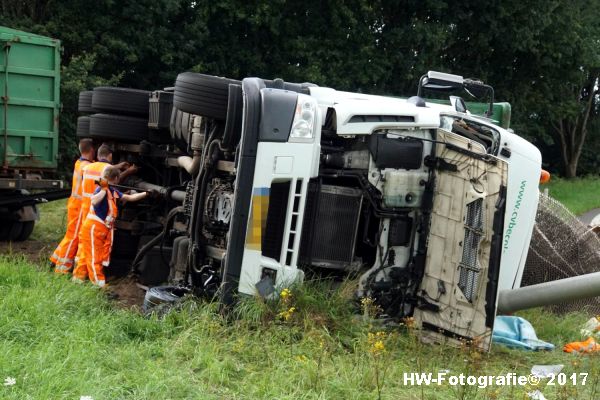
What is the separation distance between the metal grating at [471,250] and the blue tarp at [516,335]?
0.75 metres

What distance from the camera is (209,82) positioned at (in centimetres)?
609

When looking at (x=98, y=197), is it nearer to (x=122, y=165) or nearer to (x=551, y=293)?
(x=122, y=165)

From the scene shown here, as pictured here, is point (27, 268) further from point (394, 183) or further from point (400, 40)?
point (400, 40)

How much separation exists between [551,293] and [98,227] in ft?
13.2

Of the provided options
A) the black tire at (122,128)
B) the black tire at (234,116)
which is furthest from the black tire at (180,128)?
the black tire at (234,116)

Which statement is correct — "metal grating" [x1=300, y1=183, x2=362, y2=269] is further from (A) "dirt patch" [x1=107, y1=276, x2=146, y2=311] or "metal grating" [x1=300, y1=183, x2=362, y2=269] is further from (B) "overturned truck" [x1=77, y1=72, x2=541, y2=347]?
(A) "dirt patch" [x1=107, y1=276, x2=146, y2=311]

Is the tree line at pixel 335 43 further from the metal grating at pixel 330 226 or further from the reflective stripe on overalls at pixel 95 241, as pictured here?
the metal grating at pixel 330 226

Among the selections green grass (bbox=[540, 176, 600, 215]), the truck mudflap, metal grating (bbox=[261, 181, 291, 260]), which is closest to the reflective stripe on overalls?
metal grating (bbox=[261, 181, 291, 260])

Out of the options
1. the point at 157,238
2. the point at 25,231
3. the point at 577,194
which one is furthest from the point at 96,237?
the point at 577,194

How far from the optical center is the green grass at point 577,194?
20094mm

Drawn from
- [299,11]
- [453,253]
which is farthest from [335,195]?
[299,11]

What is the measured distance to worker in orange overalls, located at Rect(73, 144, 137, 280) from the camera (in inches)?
296

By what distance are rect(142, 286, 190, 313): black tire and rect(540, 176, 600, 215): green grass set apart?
14114mm

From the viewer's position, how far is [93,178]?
768 centimetres
